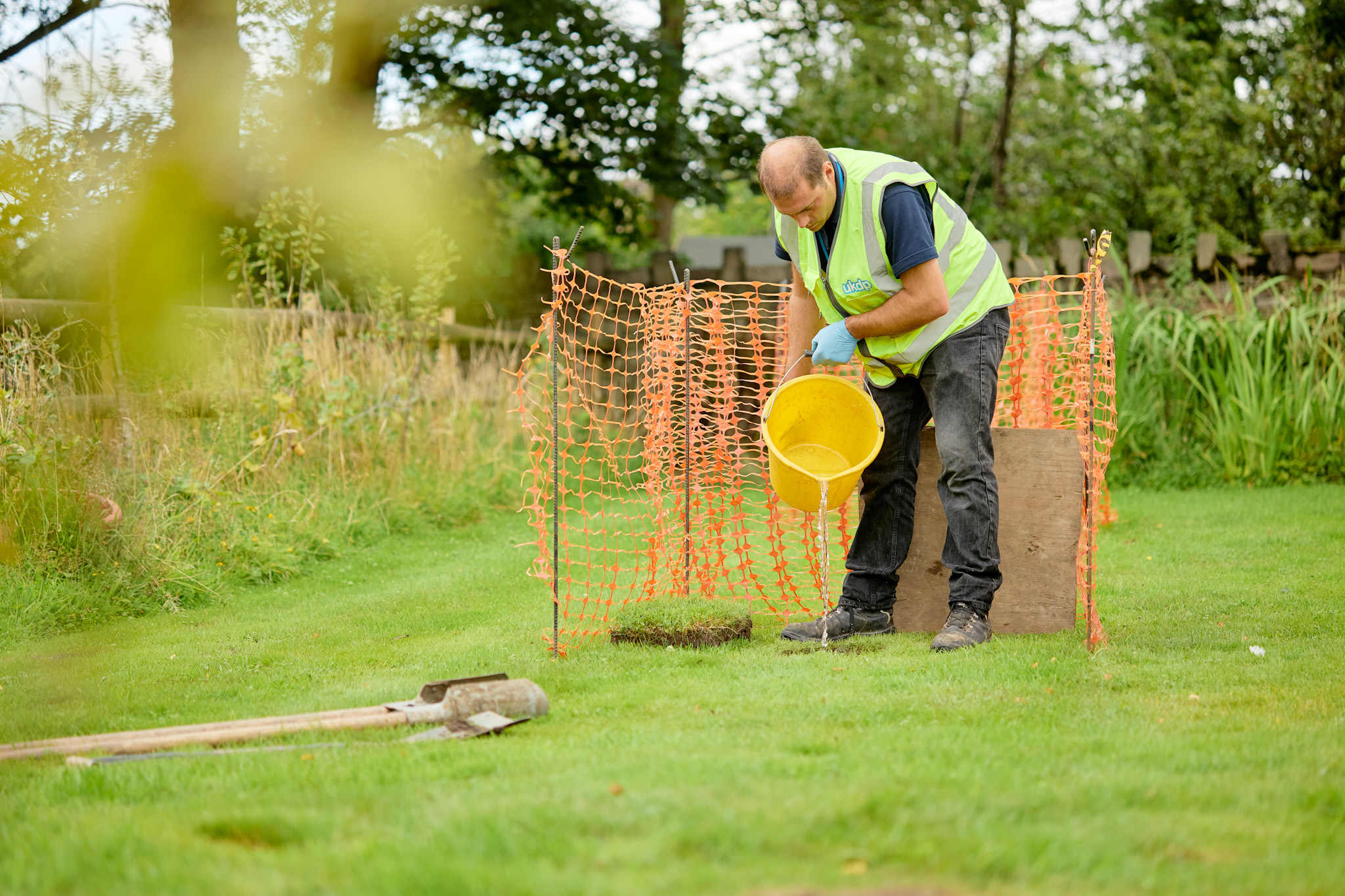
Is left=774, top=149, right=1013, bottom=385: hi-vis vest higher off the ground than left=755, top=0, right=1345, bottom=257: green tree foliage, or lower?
lower

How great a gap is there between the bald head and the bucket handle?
0.63 metres

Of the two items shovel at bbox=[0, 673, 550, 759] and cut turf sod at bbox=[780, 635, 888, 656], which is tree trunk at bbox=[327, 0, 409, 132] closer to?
shovel at bbox=[0, 673, 550, 759]

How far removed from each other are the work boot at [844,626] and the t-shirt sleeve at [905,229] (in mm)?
1246

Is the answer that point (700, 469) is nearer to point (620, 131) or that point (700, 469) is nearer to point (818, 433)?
point (818, 433)

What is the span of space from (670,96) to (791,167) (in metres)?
8.14

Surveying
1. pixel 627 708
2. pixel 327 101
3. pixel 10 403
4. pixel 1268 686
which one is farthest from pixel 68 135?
pixel 10 403

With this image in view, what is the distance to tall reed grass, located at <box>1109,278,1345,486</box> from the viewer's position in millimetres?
7750

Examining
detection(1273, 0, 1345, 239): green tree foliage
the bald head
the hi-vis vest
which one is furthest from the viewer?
detection(1273, 0, 1345, 239): green tree foliage

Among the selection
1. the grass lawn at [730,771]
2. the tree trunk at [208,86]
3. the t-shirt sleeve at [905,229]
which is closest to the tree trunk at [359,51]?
the tree trunk at [208,86]

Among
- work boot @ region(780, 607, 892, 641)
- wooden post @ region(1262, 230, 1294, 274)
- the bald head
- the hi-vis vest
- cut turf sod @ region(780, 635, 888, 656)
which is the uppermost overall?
wooden post @ region(1262, 230, 1294, 274)

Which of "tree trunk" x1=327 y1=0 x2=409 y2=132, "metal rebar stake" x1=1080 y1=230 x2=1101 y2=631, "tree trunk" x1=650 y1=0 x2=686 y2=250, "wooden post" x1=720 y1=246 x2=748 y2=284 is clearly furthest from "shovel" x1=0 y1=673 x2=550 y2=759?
"tree trunk" x1=650 y1=0 x2=686 y2=250

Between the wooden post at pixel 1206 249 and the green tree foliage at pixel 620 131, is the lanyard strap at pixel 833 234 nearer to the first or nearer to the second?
the green tree foliage at pixel 620 131

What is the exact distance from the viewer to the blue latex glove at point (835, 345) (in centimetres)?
375

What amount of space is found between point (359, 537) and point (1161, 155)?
10.1 meters
